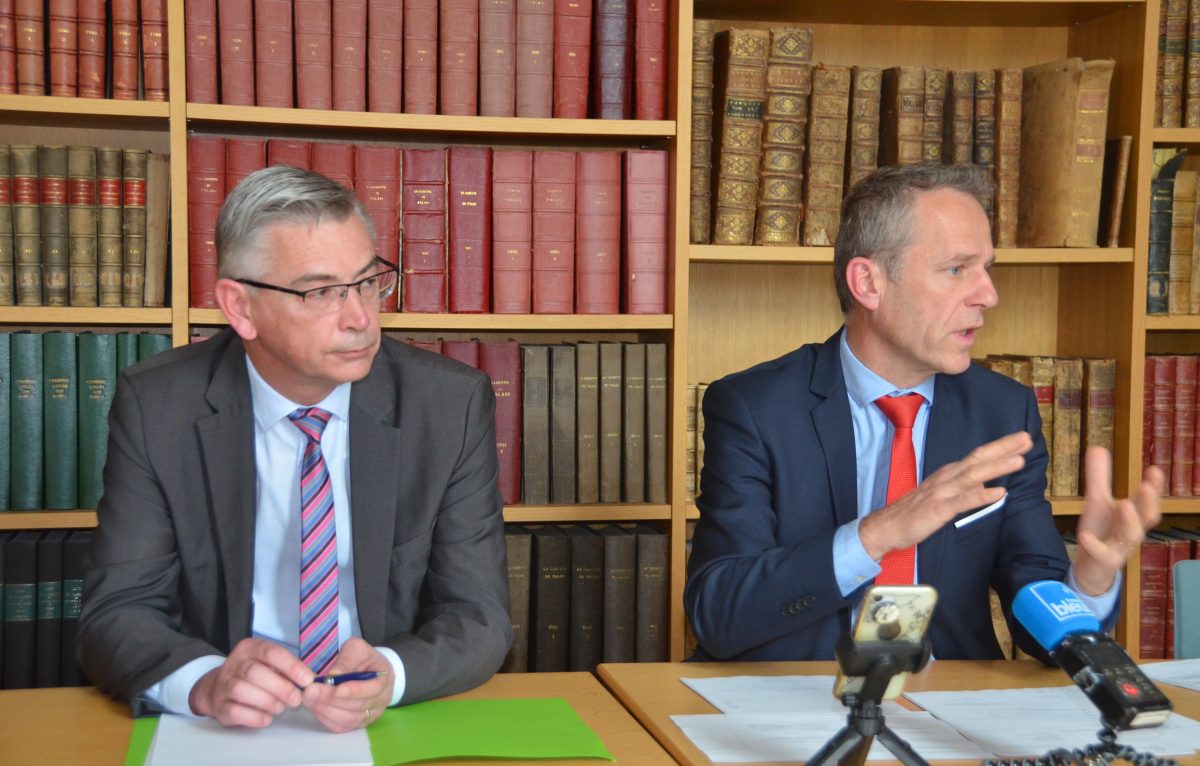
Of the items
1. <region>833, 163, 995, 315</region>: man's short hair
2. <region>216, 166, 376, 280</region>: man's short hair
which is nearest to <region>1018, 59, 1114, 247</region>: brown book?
<region>833, 163, 995, 315</region>: man's short hair

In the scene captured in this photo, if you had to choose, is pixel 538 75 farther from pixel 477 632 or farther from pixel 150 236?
pixel 477 632

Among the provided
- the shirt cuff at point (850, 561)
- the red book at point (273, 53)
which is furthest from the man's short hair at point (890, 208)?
the red book at point (273, 53)

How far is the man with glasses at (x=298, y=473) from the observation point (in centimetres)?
173

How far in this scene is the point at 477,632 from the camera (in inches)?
63.2

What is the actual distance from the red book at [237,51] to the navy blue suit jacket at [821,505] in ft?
4.19

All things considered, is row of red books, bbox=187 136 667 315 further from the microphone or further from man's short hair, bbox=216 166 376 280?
the microphone

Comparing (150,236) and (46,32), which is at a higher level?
(46,32)

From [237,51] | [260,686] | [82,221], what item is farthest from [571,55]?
[260,686]

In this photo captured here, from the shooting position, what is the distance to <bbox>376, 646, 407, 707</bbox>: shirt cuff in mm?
1420

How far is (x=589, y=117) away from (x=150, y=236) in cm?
100

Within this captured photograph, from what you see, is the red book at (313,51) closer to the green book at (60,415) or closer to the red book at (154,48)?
the red book at (154,48)

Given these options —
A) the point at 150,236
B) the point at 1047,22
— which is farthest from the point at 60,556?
the point at 1047,22

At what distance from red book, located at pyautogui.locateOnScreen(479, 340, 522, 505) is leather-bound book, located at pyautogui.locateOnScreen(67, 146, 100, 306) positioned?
847 millimetres

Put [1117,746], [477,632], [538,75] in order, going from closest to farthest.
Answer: [1117,746]
[477,632]
[538,75]
